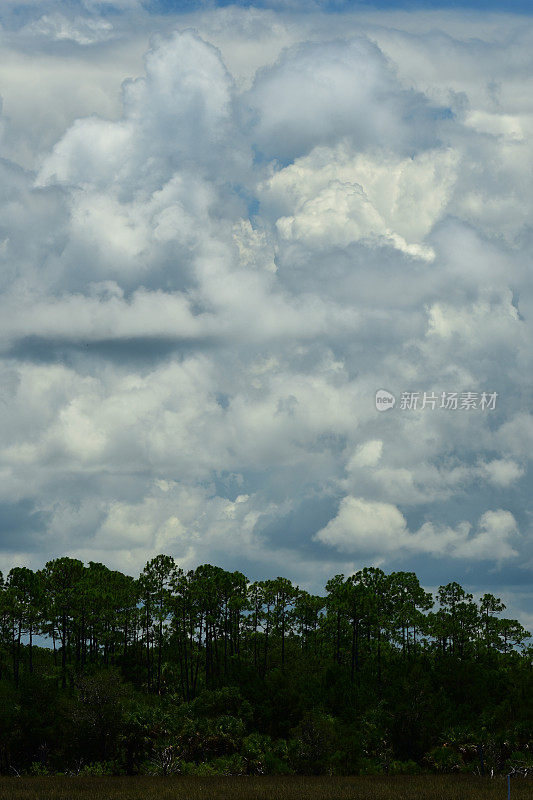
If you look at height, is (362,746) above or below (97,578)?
below

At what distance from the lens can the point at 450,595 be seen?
129 m

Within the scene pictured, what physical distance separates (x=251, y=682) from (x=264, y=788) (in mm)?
35783

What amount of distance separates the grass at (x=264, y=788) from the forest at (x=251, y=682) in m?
3.68

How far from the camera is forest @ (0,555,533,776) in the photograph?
7262 cm

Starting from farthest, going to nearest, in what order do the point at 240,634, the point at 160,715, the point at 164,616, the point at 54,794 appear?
the point at 240,634 → the point at 164,616 → the point at 160,715 → the point at 54,794

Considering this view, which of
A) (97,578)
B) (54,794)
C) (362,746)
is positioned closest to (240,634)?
(97,578)

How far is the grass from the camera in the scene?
2325 inches

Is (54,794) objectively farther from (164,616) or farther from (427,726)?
(164,616)

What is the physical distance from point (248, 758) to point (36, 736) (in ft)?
56.9

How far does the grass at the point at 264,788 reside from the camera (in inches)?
2325

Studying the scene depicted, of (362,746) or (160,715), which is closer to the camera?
(160,715)

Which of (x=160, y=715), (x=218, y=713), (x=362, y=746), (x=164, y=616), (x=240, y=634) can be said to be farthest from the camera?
(x=240, y=634)

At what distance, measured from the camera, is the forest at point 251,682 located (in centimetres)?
7262

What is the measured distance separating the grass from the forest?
368 centimetres
